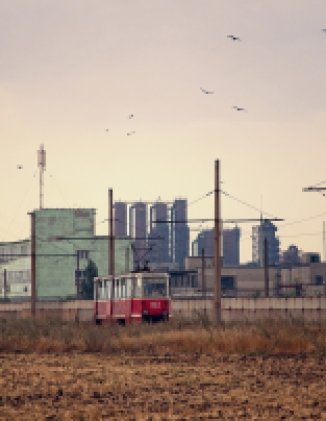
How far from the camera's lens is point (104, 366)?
28984 millimetres

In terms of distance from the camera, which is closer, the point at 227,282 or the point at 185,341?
the point at 185,341

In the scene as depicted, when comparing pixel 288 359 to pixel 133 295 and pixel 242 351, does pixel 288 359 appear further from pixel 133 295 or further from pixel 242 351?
pixel 133 295

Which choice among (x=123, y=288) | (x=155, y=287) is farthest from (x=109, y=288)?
(x=155, y=287)

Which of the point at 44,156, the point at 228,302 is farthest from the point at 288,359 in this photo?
the point at 44,156

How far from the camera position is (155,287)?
186ft

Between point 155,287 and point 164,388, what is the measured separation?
112 ft

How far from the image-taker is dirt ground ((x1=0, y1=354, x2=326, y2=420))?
59.4 ft

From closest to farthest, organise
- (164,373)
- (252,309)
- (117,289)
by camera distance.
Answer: (164,373) < (117,289) < (252,309)

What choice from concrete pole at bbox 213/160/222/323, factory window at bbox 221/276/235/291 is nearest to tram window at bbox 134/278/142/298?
concrete pole at bbox 213/160/222/323

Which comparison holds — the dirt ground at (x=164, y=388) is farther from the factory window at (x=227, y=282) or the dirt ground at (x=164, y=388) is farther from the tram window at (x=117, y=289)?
the factory window at (x=227, y=282)

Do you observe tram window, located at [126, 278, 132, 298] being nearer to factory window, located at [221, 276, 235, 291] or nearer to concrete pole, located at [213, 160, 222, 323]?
concrete pole, located at [213, 160, 222, 323]

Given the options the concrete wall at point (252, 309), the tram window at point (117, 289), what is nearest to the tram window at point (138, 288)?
the concrete wall at point (252, 309)

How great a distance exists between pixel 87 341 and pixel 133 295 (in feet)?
63.3

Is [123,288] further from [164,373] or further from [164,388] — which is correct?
[164,388]
